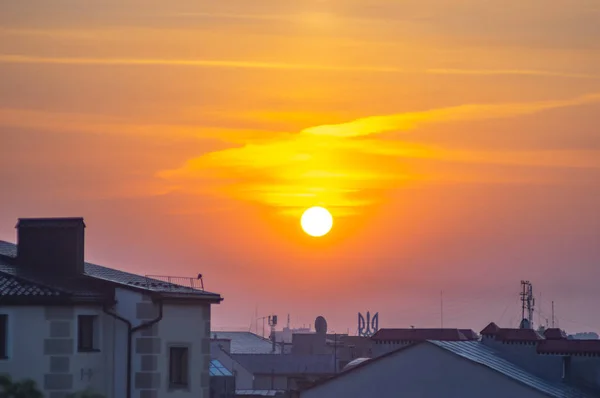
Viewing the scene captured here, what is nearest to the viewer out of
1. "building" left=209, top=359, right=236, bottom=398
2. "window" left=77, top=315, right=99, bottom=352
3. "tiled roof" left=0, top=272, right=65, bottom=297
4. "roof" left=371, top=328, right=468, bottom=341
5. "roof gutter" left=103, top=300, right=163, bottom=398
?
"tiled roof" left=0, top=272, right=65, bottom=297

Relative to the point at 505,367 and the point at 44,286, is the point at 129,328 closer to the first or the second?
the point at 44,286

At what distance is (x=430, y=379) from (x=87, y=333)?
23768 mm

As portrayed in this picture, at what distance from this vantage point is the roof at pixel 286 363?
137625 millimetres

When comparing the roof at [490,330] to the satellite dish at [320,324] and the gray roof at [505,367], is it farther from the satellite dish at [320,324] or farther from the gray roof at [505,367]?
the satellite dish at [320,324]

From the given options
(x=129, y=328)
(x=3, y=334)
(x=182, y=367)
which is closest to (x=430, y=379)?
(x=182, y=367)

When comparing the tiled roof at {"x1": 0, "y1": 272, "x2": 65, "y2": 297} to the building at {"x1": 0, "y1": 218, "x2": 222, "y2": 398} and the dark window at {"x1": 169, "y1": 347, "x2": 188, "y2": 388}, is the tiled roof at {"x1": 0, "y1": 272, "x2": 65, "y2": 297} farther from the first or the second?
the dark window at {"x1": 169, "y1": 347, "x2": 188, "y2": 388}

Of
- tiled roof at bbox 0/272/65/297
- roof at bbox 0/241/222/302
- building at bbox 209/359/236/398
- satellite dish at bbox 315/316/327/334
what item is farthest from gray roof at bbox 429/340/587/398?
satellite dish at bbox 315/316/327/334

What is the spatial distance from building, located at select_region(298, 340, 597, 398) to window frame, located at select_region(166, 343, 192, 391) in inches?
785

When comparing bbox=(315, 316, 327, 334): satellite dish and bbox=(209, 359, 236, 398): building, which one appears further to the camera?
bbox=(315, 316, 327, 334): satellite dish

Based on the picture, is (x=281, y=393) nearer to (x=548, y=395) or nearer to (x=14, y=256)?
(x=548, y=395)

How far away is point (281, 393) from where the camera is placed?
332 ft

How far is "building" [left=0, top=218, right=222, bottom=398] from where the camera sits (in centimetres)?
4025

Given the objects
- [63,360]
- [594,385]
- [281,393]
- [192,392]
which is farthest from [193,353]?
[281,393]

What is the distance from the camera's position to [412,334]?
86.9 metres
